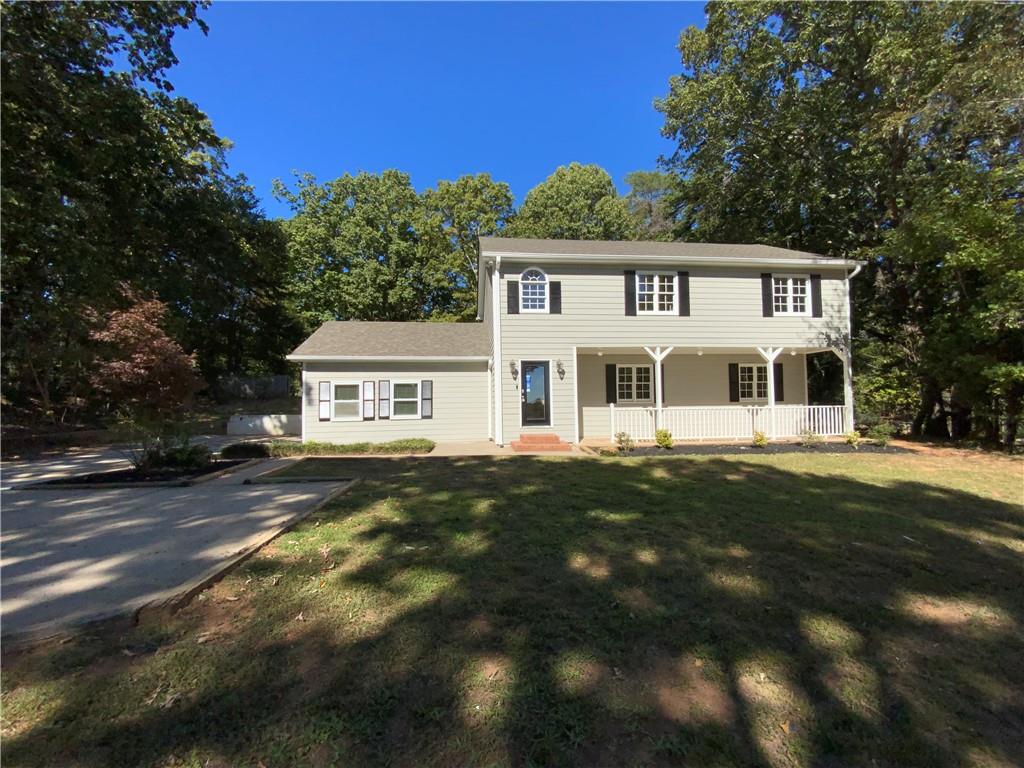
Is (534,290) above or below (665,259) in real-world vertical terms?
below

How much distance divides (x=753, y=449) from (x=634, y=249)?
6771mm

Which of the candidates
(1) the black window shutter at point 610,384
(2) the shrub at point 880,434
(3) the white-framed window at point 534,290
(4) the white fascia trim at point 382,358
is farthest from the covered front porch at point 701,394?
(4) the white fascia trim at point 382,358

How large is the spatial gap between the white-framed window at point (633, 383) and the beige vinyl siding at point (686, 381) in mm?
177

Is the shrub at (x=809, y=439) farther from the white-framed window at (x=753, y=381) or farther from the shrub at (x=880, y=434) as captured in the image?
the white-framed window at (x=753, y=381)

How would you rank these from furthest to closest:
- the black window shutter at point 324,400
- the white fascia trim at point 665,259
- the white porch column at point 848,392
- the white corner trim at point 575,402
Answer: the black window shutter at point 324,400 → the white porch column at point 848,392 → the white corner trim at point 575,402 → the white fascia trim at point 665,259

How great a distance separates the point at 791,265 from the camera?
1452 centimetres

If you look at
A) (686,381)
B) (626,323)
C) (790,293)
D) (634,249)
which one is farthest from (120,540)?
(790,293)

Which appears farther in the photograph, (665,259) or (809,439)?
(665,259)

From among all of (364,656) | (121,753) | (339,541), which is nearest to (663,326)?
(339,541)

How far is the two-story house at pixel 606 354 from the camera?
13.7 meters

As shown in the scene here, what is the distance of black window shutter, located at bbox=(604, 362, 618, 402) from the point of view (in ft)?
49.3

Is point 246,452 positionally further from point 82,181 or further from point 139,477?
point 82,181

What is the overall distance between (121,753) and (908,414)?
20830mm

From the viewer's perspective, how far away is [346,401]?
1461 cm
